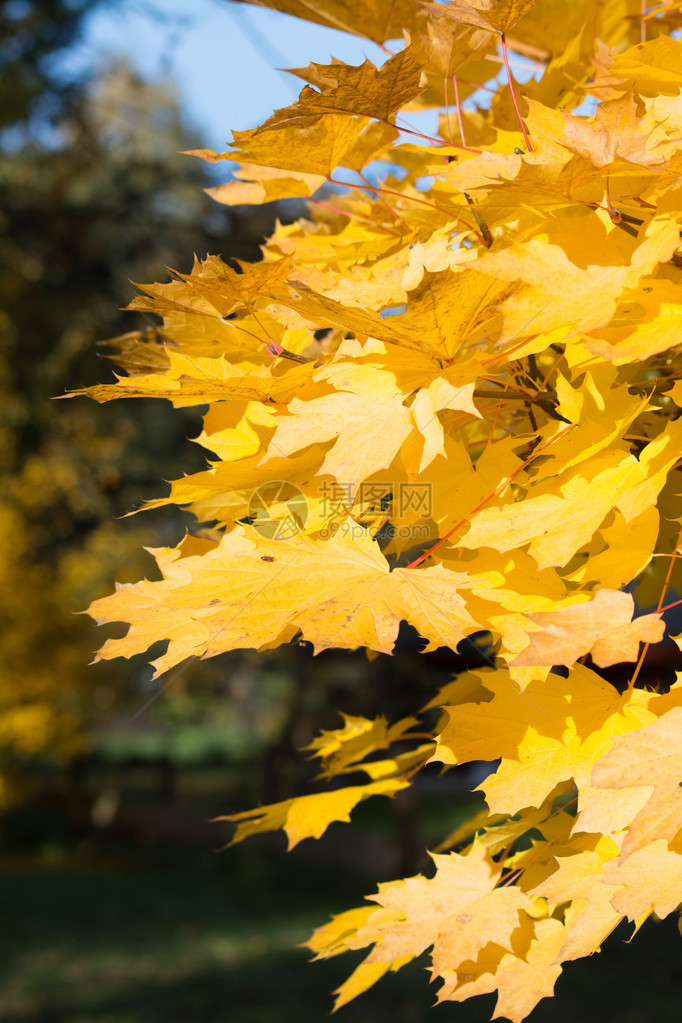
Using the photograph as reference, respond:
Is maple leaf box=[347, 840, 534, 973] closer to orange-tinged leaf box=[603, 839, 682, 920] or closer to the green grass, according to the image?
orange-tinged leaf box=[603, 839, 682, 920]

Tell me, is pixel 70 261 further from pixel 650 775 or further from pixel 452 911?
pixel 650 775

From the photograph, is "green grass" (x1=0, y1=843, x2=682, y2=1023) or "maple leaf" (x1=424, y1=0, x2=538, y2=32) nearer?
"maple leaf" (x1=424, y1=0, x2=538, y2=32)

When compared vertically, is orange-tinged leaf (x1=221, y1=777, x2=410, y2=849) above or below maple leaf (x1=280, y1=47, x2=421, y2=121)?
below

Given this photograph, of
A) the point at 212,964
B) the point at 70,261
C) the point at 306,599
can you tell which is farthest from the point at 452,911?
the point at 212,964

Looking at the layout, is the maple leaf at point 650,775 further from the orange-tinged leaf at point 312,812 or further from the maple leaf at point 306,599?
the orange-tinged leaf at point 312,812

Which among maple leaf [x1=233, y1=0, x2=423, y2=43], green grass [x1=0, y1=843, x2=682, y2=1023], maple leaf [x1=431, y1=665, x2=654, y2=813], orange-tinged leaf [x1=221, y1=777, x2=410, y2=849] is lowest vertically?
green grass [x1=0, y1=843, x2=682, y2=1023]

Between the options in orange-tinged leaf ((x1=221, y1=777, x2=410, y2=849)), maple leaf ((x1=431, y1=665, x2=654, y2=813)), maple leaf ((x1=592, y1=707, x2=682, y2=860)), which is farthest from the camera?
orange-tinged leaf ((x1=221, y1=777, x2=410, y2=849))

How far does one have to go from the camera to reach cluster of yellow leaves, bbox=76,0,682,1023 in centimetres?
44

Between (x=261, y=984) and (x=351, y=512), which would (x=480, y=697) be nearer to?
(x=351, y=512)

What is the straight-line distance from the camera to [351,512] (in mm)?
534

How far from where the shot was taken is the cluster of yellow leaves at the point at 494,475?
44cm

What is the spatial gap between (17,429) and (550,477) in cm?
454

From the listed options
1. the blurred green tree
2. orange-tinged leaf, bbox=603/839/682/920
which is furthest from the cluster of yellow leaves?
the blurred green tree

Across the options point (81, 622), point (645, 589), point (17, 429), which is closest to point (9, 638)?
point (81, 622)
